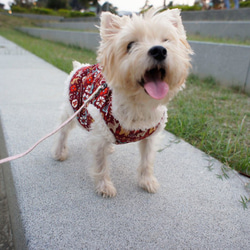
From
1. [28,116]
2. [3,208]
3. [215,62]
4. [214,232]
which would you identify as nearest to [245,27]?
[215,62]

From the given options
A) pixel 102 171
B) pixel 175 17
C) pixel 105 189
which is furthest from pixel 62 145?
pixel 175 17

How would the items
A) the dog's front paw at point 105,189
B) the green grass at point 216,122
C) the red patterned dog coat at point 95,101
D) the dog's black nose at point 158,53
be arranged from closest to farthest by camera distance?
the dog's black nose at point 158,53
the red patterned dog coat at point 95,101
the dog's front paw at point 105,189
the green grass at point 216,122

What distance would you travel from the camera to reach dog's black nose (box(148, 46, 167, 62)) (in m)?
1.57

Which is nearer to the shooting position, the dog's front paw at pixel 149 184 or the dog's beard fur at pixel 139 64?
the dog's beard fur at pixel 139 64

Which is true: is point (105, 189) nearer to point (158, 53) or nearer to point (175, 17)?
point (158, 53)

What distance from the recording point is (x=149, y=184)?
218 centimetres

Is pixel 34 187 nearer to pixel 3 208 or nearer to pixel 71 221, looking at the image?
pixel 3 208

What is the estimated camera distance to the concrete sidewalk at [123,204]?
5.50 ft

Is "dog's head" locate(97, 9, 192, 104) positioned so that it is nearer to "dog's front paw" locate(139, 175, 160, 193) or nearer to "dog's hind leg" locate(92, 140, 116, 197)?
"dog's hind leg" locate(92, 140, 116, 197)

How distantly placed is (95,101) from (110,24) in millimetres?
616

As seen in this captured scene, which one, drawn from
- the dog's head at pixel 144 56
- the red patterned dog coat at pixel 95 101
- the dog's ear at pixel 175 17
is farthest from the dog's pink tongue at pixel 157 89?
the dog's ear at pixel 175 17

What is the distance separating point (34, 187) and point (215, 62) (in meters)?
4.94

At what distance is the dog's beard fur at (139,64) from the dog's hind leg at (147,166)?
1.04 ft

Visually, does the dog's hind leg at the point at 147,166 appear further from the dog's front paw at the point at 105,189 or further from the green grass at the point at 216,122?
the green grass at the point at 216,122
